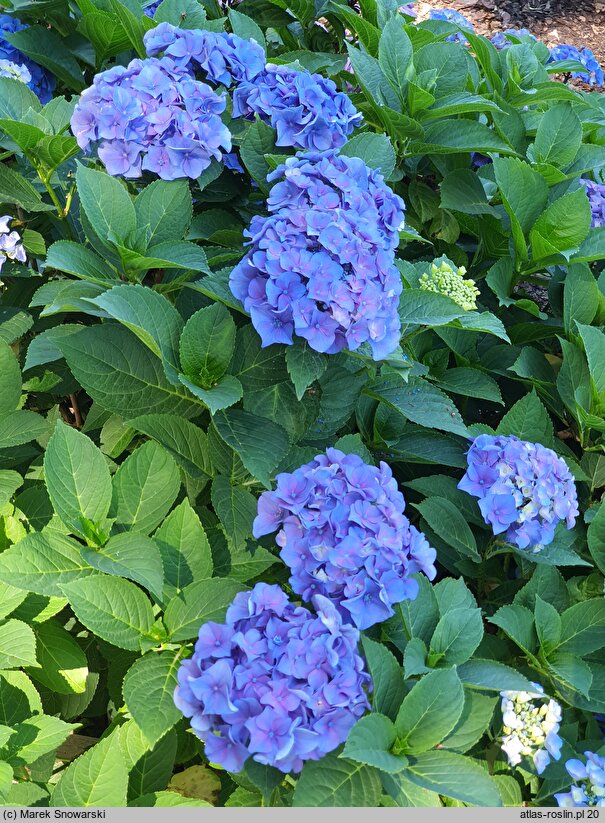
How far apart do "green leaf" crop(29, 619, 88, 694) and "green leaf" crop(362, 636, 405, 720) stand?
771 millimetres

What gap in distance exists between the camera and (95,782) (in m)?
1.43

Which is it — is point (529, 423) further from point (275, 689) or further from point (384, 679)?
point (275, 689)

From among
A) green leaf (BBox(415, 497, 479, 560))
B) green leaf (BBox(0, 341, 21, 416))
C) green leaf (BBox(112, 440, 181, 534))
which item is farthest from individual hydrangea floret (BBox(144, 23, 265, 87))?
green leaf (BBox(415, 497, 479, 560))

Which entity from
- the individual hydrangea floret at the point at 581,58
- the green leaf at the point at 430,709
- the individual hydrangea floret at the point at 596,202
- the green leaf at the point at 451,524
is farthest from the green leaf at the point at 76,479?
the individual hydrangea floret at the point at 581,58

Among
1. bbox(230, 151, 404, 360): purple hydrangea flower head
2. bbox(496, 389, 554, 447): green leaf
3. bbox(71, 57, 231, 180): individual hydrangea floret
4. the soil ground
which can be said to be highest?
bbox(71, 57, 231, 180): individual hydrangea floret

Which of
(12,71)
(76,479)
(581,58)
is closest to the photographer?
(76,479)

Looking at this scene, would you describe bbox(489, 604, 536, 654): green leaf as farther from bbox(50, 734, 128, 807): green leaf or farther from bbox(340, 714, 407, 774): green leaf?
bbox(50, 734, 128, 807): green leaf

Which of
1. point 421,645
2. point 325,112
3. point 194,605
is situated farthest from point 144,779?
point 325,112

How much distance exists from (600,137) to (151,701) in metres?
2.61

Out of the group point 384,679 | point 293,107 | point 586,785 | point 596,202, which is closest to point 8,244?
point 293,107

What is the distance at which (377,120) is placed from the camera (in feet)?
7.77

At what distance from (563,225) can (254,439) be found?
1294 millimetres

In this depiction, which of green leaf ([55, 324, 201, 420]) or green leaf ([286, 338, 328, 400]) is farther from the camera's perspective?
green leaf ([55, 324, 201, 420])

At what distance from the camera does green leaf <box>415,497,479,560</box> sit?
75.2 inches
